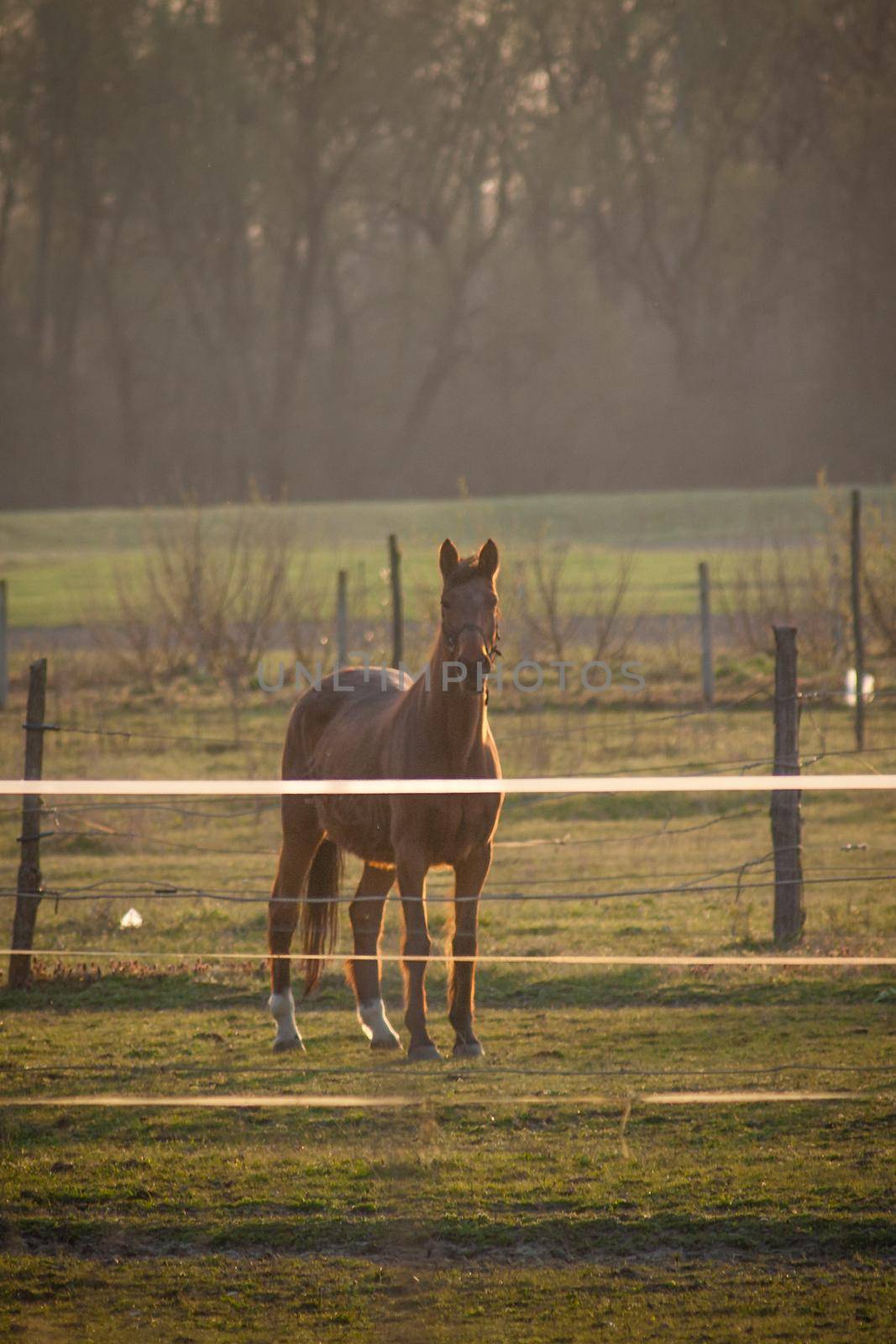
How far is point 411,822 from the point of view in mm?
5508

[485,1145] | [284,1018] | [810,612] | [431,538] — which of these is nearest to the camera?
[485,1145]

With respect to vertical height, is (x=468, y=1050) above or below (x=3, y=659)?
below

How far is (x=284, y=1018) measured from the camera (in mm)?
5922

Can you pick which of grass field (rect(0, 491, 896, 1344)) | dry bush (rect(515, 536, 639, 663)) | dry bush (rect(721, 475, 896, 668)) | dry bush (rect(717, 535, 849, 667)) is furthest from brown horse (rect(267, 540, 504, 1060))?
dry bush (rect(721, 475, 896, 668))

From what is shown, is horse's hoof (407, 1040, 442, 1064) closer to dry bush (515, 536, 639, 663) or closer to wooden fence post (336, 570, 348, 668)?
wooden fence post (336, 570, 348, 668)

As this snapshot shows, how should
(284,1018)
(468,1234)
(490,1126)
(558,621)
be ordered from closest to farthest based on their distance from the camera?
1. (468,1234)
2. (490,1126)
3. (284,1018)
4. (558,621)

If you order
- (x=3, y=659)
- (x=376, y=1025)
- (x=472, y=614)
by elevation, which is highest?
(x=472, y=614)

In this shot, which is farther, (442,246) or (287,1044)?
(442,246)

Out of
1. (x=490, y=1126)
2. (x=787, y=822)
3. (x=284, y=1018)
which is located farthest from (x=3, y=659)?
(x=490, y=1126)

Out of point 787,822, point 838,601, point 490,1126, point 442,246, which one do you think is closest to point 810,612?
point 838,601

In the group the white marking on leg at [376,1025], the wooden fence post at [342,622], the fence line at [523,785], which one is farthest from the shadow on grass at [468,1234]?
the wooden fence post at [342,622]

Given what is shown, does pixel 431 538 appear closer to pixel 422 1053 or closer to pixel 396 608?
pixel 396 608

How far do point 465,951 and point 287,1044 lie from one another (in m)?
0.87

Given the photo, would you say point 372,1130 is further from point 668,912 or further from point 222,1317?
point 668,912
